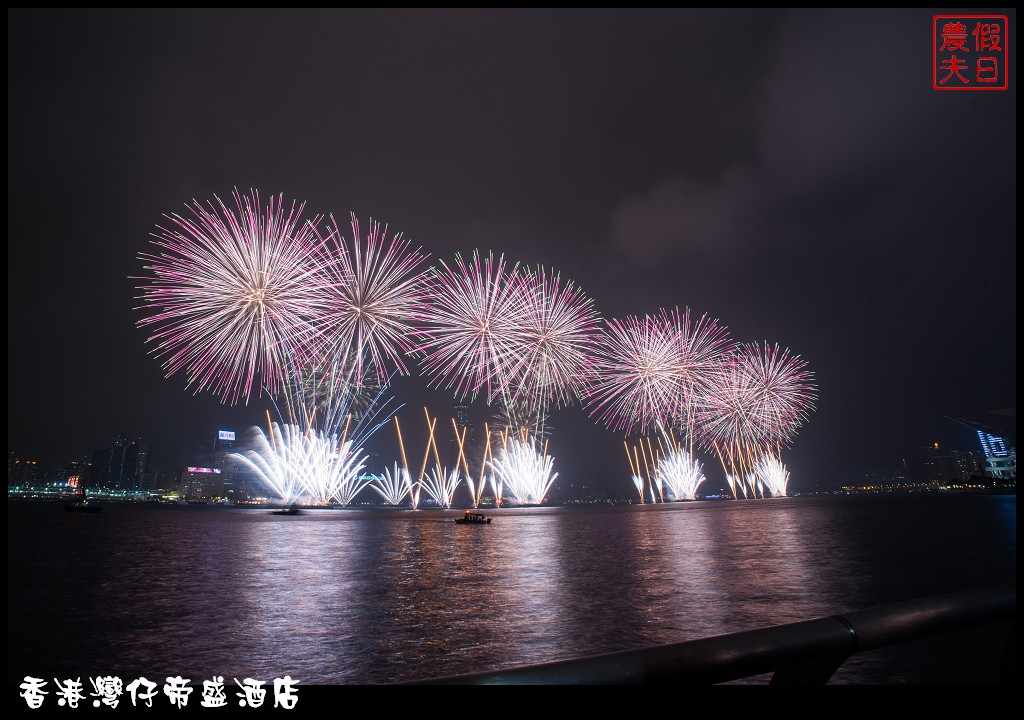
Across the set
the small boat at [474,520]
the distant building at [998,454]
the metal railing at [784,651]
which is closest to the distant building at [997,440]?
the distant building at [998,454]

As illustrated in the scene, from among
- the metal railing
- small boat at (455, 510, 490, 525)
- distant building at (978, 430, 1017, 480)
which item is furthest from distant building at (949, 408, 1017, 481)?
the metal railing

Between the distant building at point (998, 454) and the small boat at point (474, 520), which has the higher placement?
the distant building at point (998, 454)

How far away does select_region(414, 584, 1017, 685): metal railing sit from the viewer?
2.09 m

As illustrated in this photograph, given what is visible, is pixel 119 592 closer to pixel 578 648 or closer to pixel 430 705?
pixel 578 648

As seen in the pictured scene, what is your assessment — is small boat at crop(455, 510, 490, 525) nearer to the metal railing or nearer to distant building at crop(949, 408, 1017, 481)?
the metal railing

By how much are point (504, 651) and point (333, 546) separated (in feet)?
124

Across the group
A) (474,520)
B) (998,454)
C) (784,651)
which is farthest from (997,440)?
(784,651)

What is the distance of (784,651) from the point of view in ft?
8.13

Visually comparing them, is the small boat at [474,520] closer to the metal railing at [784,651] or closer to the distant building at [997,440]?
the metal railing at [784,651]

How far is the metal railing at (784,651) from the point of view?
209 cm

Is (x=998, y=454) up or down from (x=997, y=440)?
down

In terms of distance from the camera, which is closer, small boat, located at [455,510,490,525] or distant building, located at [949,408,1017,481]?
small boat, located at [455,510,490,525]

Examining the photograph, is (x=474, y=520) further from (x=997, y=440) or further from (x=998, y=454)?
(x=998, y=454)

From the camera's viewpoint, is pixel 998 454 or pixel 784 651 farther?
pixel 998 454
